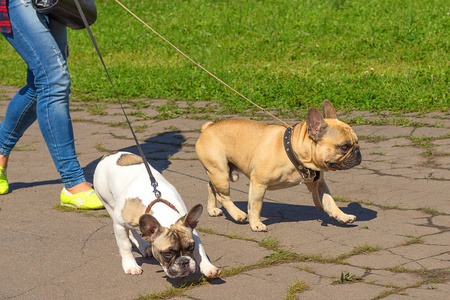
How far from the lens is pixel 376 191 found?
5090 millimetres

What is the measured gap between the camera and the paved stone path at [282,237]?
342 centimetres

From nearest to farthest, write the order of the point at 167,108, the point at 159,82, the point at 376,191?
1. the point at 376,191
2. the point at 167,108
3. the point at 159,82

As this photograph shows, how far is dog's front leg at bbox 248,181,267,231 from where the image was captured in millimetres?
4391

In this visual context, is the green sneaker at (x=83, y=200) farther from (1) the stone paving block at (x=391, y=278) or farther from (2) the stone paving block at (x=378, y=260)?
(1) the stone paving block at (x=391, y=278)

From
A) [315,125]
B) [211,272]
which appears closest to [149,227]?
[211,272]

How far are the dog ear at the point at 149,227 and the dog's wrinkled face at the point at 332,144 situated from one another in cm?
Answer: 143

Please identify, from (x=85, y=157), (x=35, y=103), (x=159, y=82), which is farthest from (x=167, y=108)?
(x=35, y=103)

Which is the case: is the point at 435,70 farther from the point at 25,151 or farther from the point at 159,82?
the point at 25,151

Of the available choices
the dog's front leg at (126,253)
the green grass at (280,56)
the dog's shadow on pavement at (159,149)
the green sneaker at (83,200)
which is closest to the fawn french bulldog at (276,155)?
the green sneaker at (83,200)

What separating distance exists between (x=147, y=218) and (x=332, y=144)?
157 centimetres

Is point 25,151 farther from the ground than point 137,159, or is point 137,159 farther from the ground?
point 137,159

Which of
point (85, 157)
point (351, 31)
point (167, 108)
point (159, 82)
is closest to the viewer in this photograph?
point (85, 157)

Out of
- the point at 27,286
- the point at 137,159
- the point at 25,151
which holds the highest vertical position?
the point at 137,159

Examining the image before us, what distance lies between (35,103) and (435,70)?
18.7 ft
